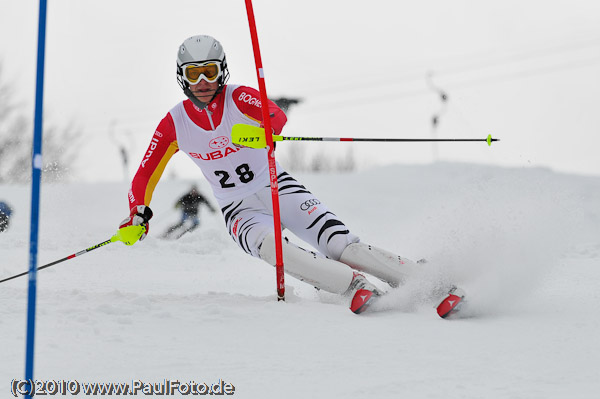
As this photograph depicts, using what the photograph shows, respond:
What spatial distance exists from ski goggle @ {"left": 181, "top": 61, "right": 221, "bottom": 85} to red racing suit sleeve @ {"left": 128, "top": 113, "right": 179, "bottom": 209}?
0.37 meters

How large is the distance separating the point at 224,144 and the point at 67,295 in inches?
52.0

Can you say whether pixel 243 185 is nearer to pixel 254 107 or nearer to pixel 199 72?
pixel 254 107

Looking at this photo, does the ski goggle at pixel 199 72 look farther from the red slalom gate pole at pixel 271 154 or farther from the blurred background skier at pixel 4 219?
the blurred background skier at pixel 4 219

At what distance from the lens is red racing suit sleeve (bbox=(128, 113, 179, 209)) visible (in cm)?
436

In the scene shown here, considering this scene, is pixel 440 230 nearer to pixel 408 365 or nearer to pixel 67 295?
pixel 408 365

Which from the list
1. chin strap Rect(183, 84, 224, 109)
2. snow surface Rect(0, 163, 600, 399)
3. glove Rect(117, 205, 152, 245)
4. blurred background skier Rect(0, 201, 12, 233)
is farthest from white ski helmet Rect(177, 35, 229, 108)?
blurred background skier Rect(0, 201, 12, 233)

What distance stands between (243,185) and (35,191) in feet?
8.33

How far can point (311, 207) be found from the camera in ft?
14.4

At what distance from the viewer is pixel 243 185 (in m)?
4.46

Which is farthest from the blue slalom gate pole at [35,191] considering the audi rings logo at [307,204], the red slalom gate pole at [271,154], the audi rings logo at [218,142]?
the audi rings logo at [307,204]

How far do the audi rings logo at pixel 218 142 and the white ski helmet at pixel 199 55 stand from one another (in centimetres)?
23

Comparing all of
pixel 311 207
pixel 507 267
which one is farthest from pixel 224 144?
pixel 507 267

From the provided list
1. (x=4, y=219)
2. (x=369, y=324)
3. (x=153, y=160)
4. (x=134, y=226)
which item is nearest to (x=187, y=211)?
(x=4, y=219)

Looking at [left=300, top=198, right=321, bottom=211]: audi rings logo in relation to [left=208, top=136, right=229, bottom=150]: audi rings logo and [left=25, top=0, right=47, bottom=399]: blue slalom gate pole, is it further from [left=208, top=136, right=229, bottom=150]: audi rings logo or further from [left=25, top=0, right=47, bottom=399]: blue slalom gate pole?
[left=25, top=0, right=47, bottom=399]: blue slalom gate pole
